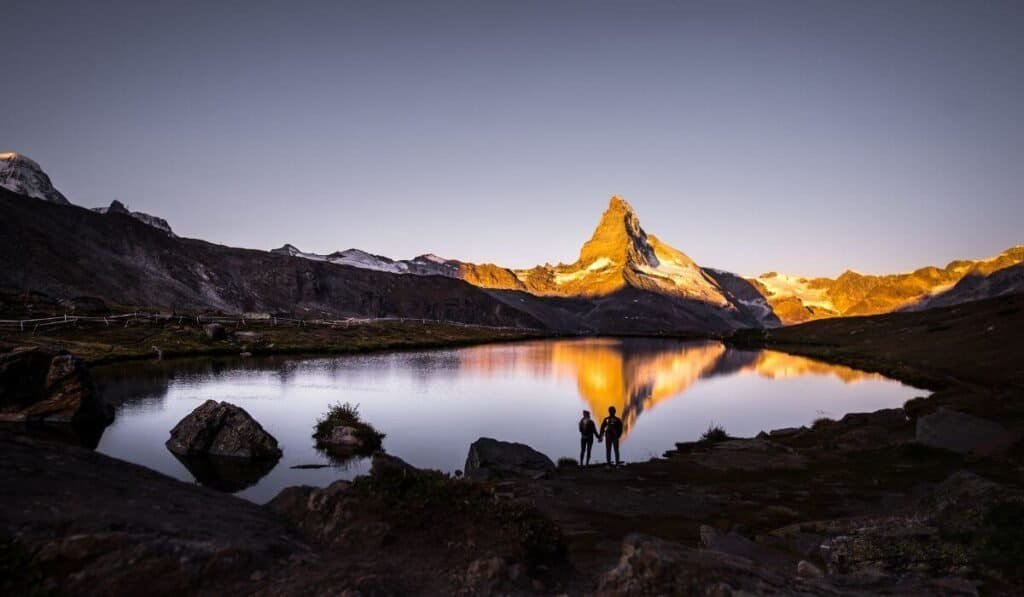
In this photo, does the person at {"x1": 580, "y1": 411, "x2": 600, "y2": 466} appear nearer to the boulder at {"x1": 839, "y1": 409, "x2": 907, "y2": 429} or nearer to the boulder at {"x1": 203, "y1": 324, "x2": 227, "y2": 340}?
the boulder at {"x1": 839, "y1": 409, "x2": 907, "y2": 429}

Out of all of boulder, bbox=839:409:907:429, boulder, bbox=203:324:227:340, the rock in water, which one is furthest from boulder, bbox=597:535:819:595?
boulder, bbox=203:324:227:340

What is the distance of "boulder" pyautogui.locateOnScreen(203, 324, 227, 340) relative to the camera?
Result: 3465 inches

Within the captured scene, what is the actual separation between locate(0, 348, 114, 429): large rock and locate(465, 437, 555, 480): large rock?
2270 centimetres

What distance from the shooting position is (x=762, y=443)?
3809cm

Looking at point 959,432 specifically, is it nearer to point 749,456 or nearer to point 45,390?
point 749,456

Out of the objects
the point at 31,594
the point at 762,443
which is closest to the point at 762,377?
the point at 762,443

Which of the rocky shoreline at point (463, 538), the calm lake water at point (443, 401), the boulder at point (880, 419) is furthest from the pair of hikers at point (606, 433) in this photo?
the boulder at point (880, 419)

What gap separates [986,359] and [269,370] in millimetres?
83245

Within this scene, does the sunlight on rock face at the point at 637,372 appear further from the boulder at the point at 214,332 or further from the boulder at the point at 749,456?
the boulder at the point at 214,332

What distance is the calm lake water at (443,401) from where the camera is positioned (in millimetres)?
33062

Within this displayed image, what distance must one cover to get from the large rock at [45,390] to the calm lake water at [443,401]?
2.08 metres

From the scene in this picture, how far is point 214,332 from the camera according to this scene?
8862 cm

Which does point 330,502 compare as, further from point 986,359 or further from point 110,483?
point 986,359

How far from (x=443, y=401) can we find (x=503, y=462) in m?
26.1
